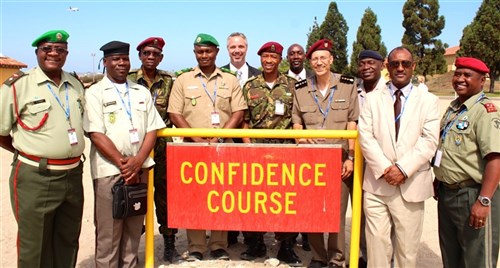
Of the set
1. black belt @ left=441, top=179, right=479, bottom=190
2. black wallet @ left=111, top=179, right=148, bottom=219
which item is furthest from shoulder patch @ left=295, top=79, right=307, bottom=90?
black wallet @ left=111, top=179, right=148, bottom=219

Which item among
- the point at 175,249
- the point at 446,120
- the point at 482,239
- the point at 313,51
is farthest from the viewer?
the point at 175,249

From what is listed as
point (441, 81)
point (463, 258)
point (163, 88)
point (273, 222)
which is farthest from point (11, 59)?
point (441, 81)

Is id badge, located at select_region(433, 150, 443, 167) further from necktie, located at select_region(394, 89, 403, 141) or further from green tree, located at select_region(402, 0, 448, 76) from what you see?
green tree, located at select_region(402, 0, 448, 76)

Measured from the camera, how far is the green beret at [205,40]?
13.2ft

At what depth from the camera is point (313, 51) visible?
389cm

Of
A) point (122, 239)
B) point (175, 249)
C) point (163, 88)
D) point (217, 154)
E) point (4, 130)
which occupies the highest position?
point (163, 88)

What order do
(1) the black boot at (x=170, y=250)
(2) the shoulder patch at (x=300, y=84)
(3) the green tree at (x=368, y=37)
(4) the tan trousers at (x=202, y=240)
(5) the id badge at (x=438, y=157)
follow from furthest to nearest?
1. (3) the green tree at (x=368, y=37)
2. (1) the black boot at (x=170, y=250)
3. (4) the tan trousers at (x=202, y=240)
4. (2) the shoulder patch at (x=300, y=84)
5. (5) the id badge at (x=438, y=157)

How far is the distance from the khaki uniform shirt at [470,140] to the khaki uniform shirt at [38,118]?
9.17ft

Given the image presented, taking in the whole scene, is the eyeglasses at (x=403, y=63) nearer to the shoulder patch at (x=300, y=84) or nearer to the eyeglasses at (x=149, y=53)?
the shoulder patch at (x=300, y=84)

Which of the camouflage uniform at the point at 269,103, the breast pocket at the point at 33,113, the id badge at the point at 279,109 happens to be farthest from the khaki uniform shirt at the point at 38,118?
the id badge at the point at 279,109

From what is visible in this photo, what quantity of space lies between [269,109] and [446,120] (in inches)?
61.9

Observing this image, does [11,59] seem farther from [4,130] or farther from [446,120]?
[446,120]

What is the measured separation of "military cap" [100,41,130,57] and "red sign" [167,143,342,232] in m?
0.87

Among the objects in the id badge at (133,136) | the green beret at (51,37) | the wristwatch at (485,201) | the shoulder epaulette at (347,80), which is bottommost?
the wristwatch at (485,201)
